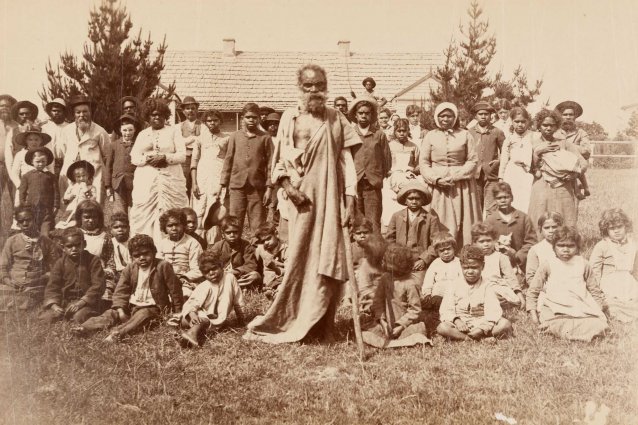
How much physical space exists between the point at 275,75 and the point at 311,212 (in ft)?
70.9

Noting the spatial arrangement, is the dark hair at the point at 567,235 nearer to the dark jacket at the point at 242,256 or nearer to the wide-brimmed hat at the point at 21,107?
the dark jacket at the point at 242,256

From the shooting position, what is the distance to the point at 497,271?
7.28m

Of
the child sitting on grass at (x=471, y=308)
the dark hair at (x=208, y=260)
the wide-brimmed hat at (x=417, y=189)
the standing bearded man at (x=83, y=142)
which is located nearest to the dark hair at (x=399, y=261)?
the child sitting on grass at (x=471, y=308)

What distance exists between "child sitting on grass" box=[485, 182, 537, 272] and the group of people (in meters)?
0.02

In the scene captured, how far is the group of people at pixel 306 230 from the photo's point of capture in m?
6.11

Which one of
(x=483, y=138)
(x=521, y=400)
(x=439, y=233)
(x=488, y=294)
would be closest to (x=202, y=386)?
(x=521, y=400)

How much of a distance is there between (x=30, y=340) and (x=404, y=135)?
5829mm

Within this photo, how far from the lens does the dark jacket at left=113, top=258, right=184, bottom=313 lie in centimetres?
672

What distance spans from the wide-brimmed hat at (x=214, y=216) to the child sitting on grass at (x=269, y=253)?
611mm

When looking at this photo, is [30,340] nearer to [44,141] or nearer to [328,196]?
[328,196]

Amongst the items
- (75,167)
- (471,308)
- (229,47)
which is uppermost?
(229,47)

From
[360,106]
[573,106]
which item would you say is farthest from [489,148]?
[360,106]

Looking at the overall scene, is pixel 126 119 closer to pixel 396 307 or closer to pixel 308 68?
pixel 308 68

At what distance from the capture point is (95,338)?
20.5 feet
